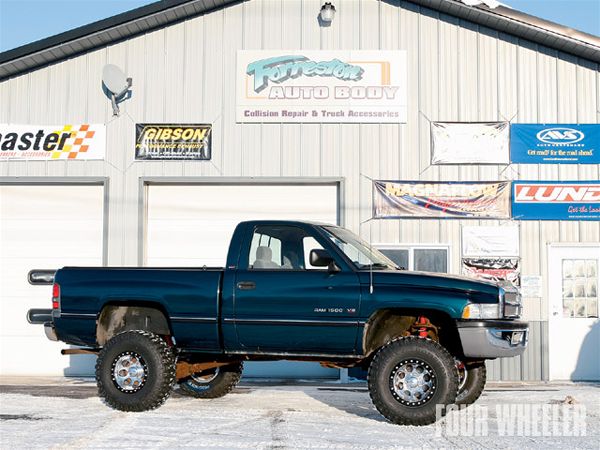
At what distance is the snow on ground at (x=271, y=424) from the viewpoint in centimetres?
721

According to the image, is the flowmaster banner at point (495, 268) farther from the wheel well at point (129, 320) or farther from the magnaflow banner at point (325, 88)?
the wheel well at point (129, 320)

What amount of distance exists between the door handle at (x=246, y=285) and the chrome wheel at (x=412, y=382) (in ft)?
5.61

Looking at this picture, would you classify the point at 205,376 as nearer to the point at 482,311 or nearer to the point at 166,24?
the point at 482,311

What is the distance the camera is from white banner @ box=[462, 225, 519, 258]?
1391 centimetres

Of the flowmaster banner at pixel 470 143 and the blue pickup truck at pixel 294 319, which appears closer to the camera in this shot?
the blue pickup truck at pixel 294 319

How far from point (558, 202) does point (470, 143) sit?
1778 mm

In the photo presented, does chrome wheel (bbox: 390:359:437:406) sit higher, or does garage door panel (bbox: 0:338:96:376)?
chrome wheel (bbox: 390:359:437:406)

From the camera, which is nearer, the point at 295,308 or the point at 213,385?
the point at 295,308

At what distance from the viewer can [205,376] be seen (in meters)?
10.4

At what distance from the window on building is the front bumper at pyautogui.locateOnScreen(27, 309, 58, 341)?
19.9 feet

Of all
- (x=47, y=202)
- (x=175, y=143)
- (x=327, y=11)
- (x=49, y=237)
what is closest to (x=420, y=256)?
(x=327, y=11)

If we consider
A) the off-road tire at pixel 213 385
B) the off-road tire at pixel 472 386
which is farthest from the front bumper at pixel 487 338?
the off-road tire at pixel 213 385

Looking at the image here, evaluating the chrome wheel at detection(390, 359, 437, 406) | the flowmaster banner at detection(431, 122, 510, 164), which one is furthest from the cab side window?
the flowmaster banner at detection(431, 122, 510, 164)

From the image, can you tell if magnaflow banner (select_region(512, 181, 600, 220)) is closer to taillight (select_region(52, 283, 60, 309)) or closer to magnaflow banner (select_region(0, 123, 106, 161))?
magnaflow banner (select_region(0, 123, 106, 161))
